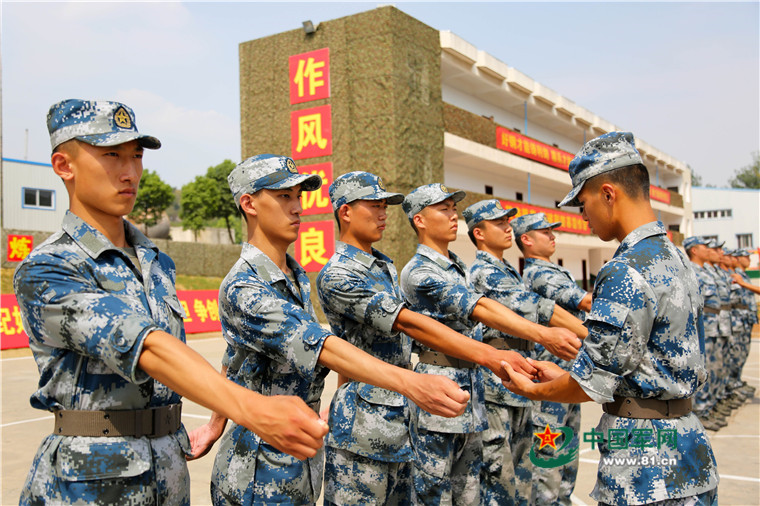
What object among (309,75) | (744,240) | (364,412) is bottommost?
(364,412)

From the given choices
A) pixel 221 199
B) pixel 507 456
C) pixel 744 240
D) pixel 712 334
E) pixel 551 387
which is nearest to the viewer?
pixel 551 387

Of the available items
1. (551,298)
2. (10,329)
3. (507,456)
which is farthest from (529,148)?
(507,456)

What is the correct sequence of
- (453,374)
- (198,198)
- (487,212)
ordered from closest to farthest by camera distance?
1. (453,374)
2. (487,212)
3. (198,198)

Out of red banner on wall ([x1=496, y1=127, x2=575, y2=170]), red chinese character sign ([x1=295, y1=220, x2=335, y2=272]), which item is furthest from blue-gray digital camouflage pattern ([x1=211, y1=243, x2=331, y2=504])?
red banner on wall ([x1=496, y1=127, x2=575, y2=170])

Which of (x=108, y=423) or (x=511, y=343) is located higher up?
(x=108, y=423)

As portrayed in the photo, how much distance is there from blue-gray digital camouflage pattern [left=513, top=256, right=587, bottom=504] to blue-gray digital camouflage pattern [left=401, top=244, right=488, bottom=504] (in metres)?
1.35

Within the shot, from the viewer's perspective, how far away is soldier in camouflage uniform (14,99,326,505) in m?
1.61

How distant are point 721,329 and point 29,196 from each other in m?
30.1

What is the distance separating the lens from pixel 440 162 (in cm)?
2145

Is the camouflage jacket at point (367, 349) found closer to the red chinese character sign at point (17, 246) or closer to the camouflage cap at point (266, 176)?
the camouflage cap at point (266, 176)

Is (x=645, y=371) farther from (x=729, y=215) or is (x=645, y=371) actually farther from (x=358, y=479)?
(x=729, y=215)

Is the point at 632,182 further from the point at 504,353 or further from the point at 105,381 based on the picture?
the point at 105,381

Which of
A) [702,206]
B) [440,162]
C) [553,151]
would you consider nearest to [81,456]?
[440,162]

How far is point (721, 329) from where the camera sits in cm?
911
